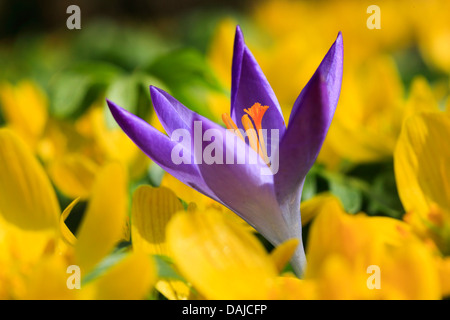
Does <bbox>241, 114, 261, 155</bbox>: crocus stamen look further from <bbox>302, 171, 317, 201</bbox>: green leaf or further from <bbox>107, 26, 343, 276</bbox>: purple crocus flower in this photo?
<bbox>302, 171, 317, 201</bbox>: green leaf

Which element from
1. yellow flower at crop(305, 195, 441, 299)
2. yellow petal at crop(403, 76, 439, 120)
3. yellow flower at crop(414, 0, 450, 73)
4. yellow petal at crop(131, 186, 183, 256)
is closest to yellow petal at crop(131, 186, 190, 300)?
yellow petal at crop(131, 186, 183, 256)

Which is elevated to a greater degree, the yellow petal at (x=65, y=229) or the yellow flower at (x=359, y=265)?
the yellow petal at (x=65, y=229)

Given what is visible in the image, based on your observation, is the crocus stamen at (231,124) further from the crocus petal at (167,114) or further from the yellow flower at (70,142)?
Answer: the yellow flower at (70,142)

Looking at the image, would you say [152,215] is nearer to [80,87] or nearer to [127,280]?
[127,280]

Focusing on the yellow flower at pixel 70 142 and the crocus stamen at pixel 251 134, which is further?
the yellow flower at pixel 70 142

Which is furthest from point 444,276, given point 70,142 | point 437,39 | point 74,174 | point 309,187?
point 437,39

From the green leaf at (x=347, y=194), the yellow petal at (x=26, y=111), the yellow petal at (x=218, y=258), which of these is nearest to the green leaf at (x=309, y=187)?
the green leaf at (x=347, y=194)
